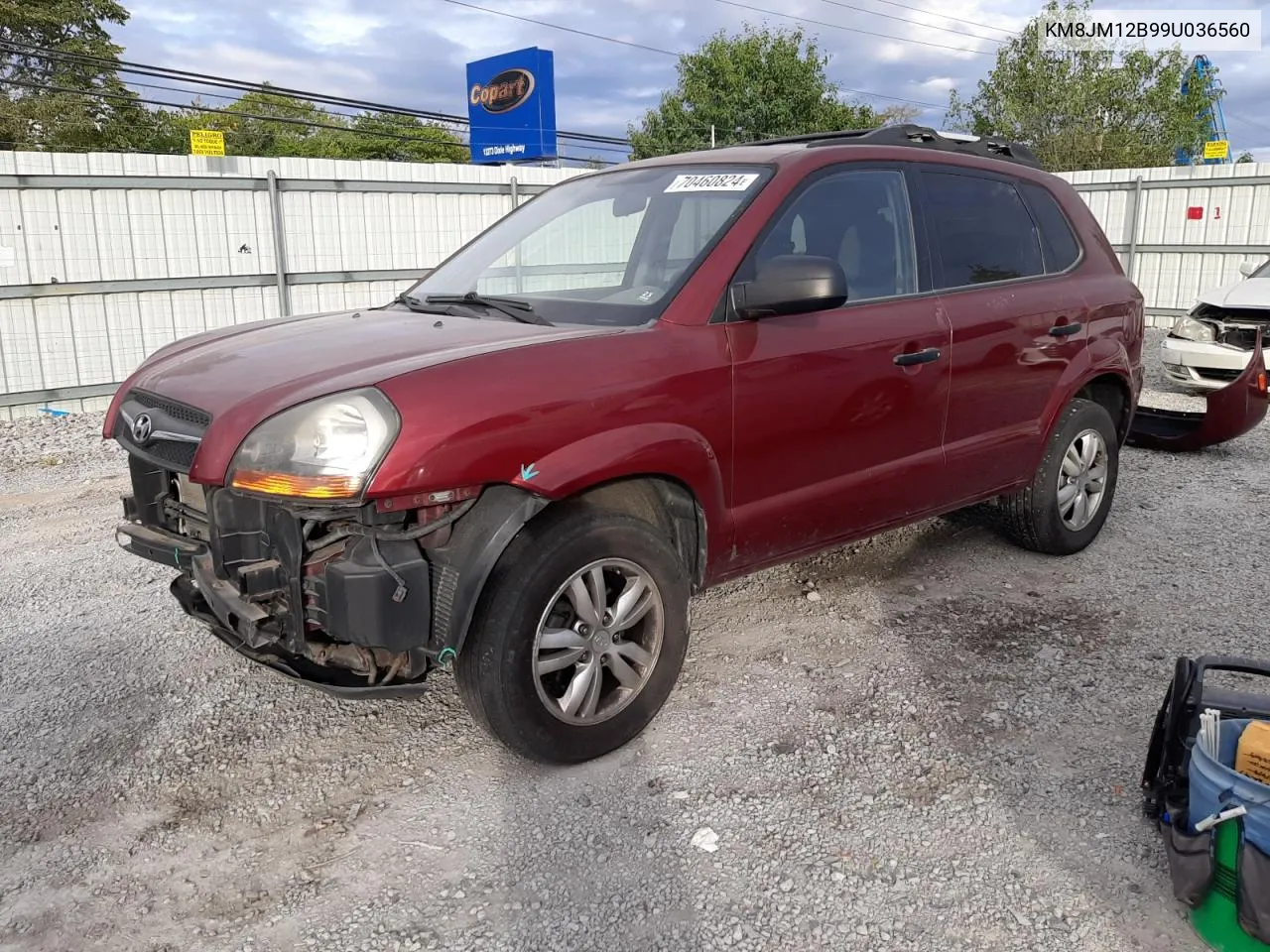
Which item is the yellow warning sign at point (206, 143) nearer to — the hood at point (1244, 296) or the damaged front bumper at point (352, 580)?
the damaged front bumper at point (352, 580)

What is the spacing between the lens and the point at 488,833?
110 inches

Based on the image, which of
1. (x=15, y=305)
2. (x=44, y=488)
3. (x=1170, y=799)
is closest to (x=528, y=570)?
(x=1170, y=799)

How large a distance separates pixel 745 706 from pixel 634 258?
1.68m

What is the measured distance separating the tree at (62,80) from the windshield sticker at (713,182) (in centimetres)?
3112

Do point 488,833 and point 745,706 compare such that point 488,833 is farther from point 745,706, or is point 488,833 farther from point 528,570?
point 745,706

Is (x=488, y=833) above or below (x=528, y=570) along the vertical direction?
below

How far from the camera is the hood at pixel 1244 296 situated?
9.09 meters

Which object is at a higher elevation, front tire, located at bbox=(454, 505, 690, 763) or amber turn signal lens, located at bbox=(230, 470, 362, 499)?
amber turn signal lens, located at bbox=(230, 470, 362, 499)

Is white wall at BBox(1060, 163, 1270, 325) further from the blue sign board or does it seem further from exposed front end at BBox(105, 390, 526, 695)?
the blue sign board

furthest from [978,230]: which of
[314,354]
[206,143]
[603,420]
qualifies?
[206,143]

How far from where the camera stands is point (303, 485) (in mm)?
2506

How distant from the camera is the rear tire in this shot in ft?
15.4

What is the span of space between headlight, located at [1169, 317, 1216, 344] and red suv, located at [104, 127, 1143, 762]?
5.70m

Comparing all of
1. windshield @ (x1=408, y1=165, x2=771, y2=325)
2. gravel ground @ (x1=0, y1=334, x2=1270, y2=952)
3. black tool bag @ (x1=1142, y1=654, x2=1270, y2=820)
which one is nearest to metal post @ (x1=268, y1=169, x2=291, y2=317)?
gravel ground @ (x1=0, y1=334, x2=1270, y2=952)
